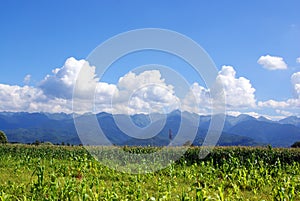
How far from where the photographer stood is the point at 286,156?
25438 mm

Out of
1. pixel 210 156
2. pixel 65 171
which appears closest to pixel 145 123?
pixel 65 171

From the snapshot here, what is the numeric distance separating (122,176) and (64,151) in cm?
1713

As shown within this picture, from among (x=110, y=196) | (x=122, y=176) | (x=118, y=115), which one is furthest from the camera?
(x=122, y=176)

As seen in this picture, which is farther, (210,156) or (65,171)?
(210,156)

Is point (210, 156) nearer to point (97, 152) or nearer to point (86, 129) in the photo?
point (97, 152)

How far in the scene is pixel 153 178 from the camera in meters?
16.4

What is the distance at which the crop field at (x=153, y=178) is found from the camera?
10594 millimetres

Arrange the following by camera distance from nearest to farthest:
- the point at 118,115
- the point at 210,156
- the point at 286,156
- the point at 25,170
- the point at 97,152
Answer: the point at 118,115
the point at 25,170
the point at 286,156
the point at 210,156
the point at 97,152

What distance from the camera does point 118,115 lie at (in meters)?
15.3

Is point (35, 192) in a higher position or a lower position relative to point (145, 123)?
lower

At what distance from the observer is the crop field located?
1059cm

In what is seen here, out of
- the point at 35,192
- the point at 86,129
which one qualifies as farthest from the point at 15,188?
the point at 86,129

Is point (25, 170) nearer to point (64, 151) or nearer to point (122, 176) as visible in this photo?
point (122, 176)

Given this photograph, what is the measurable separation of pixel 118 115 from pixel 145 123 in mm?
1367
